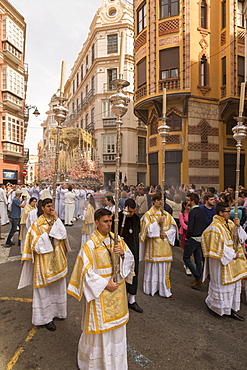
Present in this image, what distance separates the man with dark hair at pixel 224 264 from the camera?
4.21 meters

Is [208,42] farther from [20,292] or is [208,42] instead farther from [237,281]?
[20,292]

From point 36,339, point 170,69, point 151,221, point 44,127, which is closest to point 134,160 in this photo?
point 170,69

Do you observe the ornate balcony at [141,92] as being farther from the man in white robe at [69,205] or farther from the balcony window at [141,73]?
the man in white robe at [69,205]

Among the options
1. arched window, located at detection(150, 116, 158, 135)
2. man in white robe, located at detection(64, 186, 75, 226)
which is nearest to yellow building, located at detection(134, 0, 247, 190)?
arched window, located at detection(150, 116, 158, 135)

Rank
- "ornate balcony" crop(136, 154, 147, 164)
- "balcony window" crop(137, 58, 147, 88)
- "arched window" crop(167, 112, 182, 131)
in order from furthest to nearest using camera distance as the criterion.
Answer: "ornate balcony" crop(136, 154, 147, 164), "balcony window" crop(137, 58, 147, 88), "arched window" crop(167, 112, 182, 131)

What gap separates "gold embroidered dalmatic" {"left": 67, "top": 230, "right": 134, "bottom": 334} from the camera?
2.77 meters

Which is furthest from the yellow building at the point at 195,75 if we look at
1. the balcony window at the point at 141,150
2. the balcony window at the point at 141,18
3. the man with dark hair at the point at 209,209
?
the balcony window at the point at 141,150

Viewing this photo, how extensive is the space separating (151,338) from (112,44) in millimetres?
31138

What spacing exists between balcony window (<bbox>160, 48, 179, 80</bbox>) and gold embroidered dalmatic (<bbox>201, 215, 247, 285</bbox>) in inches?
543

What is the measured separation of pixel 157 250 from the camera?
5.04 meters

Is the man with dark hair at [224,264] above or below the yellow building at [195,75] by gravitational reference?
below

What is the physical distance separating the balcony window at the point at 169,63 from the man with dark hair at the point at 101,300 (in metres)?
15.3

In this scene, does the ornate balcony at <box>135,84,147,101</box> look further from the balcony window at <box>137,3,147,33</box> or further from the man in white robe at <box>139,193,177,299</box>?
the man in white robe at <box>139,193,177,299</box>

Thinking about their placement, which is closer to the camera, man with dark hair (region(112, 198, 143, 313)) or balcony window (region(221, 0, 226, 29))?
man with dark hair (region(112, 198, 143, 313))
